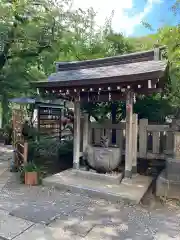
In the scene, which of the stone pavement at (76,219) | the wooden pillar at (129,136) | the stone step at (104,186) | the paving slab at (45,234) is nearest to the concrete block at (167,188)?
the stone step at (104,186)

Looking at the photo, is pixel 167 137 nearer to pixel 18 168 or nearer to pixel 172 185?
pixel 172 185

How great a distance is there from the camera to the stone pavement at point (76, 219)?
123 inches

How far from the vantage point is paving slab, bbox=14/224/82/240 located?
301 cm

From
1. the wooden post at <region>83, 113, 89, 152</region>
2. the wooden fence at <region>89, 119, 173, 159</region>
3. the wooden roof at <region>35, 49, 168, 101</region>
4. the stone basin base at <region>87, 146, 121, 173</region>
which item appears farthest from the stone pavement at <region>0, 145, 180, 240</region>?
the wooden roof at <region>35, 49, 168, 101</region>

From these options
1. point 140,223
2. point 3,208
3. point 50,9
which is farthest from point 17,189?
point 50,9

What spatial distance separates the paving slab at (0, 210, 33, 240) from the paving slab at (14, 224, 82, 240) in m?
0.10

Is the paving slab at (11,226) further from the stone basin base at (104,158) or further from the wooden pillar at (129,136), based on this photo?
the wooden pillar at (129,136)

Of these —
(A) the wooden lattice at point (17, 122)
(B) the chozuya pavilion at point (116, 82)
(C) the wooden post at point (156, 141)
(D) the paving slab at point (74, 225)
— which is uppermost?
(B) the chozuya pavilion at point (116, 82)

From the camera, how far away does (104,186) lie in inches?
195

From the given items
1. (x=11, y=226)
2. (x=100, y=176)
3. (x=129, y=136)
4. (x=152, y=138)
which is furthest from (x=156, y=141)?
(x=11, y=226)

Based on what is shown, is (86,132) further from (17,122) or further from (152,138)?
(17,122)

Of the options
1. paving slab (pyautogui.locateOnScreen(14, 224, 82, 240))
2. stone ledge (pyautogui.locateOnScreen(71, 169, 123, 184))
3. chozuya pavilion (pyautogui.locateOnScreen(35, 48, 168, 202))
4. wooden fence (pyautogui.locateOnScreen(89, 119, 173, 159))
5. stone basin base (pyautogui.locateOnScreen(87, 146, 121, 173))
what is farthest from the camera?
wooden fence (pyautogui.locateOnScreen(89, 119, 173, 159))

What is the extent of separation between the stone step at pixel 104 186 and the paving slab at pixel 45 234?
1.50 meters

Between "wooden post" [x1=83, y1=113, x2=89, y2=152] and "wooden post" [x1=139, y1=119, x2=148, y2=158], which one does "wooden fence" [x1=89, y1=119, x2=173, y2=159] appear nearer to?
"wooden post" [x1=139, y1=119, x2=148, y2=158]
